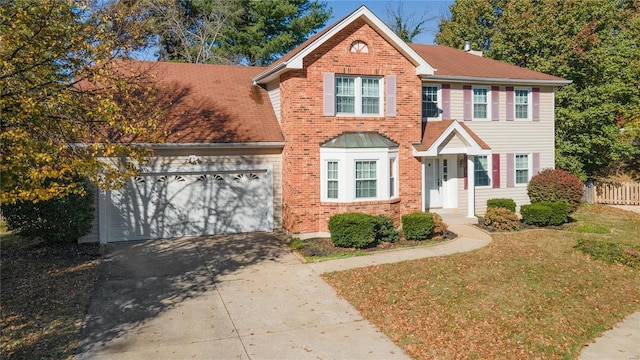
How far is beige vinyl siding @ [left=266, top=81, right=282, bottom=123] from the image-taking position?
1848 cm

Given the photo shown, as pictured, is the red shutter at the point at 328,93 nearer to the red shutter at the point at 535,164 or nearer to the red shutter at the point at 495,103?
the red shutter at the point at 495,103

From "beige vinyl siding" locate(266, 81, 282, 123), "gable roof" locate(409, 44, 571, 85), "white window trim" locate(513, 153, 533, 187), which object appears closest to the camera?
"beige vinyl siding" locate(266, 81, 282, 123)

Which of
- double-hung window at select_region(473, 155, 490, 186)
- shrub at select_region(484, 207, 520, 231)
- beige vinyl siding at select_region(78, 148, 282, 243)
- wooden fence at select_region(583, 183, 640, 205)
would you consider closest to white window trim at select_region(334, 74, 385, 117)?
beige vinyl siding at select_region(78, 148, 282, 243)

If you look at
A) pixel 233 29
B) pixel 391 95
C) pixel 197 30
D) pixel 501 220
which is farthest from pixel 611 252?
pixel 197 30

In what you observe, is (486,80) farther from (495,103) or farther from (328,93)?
(328,93)

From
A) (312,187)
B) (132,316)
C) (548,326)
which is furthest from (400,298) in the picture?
(312,187)

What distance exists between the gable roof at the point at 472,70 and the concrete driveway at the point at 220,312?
11.1 metres

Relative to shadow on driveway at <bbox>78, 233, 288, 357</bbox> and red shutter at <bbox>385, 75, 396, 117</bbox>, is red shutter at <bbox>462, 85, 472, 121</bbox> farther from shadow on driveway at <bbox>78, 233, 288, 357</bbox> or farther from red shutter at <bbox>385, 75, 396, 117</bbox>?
shadow on driveway at <bbox>78, 233, 288, 357</bbox>

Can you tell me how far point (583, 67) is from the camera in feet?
85.7

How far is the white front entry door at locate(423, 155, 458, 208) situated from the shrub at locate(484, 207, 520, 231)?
2511 mm

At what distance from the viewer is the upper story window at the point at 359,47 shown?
17.2 metres

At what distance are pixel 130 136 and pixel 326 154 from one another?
20.8ft

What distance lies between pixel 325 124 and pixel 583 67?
54.9ft

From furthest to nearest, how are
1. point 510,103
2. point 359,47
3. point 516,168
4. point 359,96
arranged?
point 516,168
point 510,103
point 359,96
point 359,47
